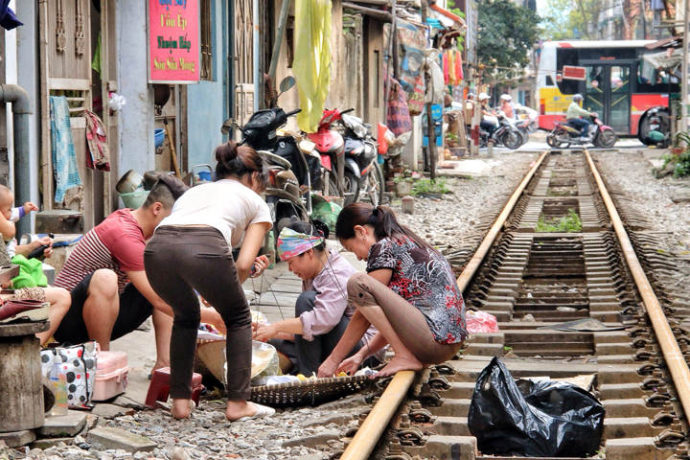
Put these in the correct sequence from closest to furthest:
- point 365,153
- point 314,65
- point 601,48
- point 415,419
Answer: point 415,419 → point 314,65 → point 365,153 → point 601,48

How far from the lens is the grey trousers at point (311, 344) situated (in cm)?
648

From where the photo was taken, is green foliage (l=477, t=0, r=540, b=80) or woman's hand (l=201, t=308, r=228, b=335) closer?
woman's hand (l=201, t=308, r=228, b=335)

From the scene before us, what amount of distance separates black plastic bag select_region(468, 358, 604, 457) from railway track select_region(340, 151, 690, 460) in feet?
0.35

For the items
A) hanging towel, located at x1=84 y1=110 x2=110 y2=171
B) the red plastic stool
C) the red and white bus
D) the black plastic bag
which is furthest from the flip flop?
the red and white bus

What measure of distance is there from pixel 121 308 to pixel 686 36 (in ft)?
72.7

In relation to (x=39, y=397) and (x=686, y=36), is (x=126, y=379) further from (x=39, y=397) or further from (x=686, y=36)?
(x=686, y=36)

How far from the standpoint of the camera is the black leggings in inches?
208

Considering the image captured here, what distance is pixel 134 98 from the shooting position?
1079cm

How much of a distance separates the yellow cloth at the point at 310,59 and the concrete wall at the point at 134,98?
202 cm

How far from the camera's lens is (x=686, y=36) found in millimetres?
26203

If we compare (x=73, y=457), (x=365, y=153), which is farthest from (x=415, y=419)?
(x=365, y=153)

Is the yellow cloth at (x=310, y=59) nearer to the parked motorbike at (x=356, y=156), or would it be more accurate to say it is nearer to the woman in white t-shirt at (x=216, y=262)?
the parked motorbike at (x=356, y=156)

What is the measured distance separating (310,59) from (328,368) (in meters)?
6.69

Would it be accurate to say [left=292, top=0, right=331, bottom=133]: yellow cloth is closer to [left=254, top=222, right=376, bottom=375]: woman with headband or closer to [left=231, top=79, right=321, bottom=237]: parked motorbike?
[left=231, top=79, right=321, bottom=237]: parked motorbike
